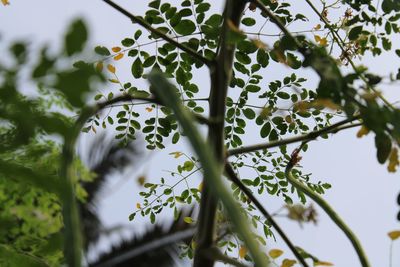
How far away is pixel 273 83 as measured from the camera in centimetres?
220

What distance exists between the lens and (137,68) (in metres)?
1.96

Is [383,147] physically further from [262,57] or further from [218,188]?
[262,57]

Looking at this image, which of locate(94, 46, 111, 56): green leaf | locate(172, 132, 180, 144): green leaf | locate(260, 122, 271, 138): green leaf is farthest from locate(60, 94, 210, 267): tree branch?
locate(172, 132, 180, 144): green leaf

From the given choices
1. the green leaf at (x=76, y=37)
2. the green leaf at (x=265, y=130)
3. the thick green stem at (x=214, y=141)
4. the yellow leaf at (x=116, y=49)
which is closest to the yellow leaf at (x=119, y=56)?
the yellow leaf at (x=116, y=49)

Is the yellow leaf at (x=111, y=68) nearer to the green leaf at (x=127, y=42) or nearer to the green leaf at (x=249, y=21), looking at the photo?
the green leaf at (x=127, y=42)

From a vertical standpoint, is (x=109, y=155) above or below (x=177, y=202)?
above

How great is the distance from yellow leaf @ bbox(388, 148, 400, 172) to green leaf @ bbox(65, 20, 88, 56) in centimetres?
60

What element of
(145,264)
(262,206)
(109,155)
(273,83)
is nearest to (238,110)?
(273,83)

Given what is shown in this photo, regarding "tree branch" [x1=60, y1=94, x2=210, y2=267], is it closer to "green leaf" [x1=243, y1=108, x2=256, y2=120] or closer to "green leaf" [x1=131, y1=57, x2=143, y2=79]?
"green leaf" [x1=131, y1=57, x2=143, y2=79]

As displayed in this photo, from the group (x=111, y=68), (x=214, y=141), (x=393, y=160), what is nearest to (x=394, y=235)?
(x=393, y=160)

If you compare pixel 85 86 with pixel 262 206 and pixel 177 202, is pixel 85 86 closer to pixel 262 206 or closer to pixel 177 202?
pixel 262 206

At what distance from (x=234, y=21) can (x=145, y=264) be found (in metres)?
1.68

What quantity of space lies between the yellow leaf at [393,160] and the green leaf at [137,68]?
1.17 meters

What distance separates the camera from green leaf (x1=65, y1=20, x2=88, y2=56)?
62cm
